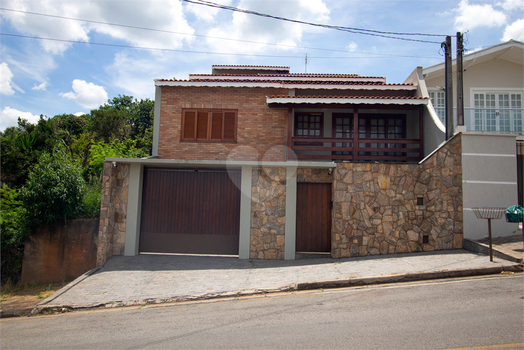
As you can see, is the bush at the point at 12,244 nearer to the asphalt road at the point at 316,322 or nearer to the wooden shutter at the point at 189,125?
the asphalt road at the point at 316,322

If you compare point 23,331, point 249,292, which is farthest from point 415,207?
point 23,331

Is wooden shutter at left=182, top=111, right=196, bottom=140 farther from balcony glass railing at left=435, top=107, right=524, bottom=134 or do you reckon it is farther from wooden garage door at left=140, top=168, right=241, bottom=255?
balcony glass railing at left=435, top=107, right=524, bottom=134

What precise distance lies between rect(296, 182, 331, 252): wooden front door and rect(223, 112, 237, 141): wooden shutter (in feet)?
13.1

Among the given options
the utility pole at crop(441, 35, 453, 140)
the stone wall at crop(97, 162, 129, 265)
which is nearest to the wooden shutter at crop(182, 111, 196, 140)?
the stone wall at crop(97, 162, 129, 265)

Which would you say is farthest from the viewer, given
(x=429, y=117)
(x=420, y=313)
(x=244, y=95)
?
(x=244, y=95)

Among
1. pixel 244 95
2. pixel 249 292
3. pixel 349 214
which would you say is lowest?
pixel 249 292

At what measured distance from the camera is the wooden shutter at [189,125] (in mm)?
12797

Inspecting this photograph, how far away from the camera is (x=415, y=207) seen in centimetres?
982

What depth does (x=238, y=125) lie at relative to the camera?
1280 centimetres

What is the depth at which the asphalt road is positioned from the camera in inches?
172

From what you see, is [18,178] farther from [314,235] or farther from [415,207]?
[415,207]

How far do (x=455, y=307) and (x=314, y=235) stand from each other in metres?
4.90

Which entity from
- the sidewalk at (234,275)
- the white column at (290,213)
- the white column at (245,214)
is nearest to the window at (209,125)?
the white column at (245,214)

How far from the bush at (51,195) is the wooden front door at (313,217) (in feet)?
24.1
